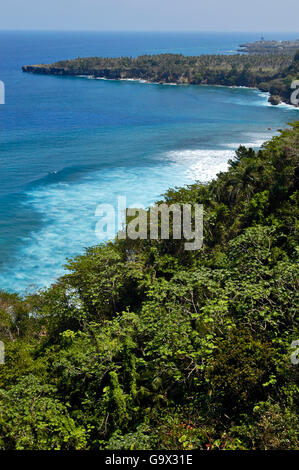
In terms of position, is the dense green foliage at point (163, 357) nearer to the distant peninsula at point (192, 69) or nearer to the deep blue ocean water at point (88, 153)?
the deep blue ocean water at point (88, 153)

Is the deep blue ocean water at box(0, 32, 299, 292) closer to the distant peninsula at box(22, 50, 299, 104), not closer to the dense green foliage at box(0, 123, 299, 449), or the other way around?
the dense green foliage at box(0, 123, 299, 449)

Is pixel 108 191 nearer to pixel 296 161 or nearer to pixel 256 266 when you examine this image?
pixel 296 161

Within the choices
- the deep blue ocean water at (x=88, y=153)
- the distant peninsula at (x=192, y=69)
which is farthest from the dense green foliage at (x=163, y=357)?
the distant peninsula at (x=192, y=69)

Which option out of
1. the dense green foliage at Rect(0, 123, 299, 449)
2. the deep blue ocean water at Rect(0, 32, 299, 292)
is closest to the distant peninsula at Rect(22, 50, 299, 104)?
the deep blue ocean water at Rect(0, 32, 299, 292)

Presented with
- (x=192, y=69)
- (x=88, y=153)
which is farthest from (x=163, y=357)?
(x=192, y=69)

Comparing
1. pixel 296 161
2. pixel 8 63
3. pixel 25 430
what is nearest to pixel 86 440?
pixel 25 430

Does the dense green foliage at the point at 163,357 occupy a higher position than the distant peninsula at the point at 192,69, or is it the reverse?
the distant peninsula at the point at 192,69
